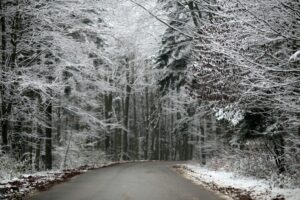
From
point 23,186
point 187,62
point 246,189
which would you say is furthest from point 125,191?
point 187,62

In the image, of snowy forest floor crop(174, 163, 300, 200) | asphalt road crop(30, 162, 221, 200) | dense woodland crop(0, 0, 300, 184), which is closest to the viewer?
dense woodland crop(0, 0, 300, 184)

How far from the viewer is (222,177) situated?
62.0 ft

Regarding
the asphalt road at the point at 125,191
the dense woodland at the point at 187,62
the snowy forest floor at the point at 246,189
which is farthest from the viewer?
the asphalt road at the point at 125,191

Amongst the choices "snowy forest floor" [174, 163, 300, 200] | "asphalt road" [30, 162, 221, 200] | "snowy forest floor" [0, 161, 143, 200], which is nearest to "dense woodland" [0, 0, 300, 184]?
"snowy forest floor" [174, 163, 300, 200]

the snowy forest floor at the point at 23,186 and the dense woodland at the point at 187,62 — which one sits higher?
the dense woodland at the point at 187,62

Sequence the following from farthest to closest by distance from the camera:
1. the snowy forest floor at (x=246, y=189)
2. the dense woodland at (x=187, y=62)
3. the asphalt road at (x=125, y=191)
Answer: the asphalt road at (x=125, y=191) < the snowy forest floor at (x=246, y=189) < the dense woodland at (x=187, y=62)

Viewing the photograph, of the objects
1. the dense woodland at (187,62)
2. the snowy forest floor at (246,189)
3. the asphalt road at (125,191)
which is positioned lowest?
the asphalt road at (125,191)

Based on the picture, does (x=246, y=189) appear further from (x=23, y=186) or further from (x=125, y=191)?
(x=23, y=186)

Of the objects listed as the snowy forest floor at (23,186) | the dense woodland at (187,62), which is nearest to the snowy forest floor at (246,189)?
the dense woodland at (187,62)

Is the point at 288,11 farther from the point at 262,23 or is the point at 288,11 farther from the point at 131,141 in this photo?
the point at 131,141

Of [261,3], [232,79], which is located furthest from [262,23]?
[232,79]

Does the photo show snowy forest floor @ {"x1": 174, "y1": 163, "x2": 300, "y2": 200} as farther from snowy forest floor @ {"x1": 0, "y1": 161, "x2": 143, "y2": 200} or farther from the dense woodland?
snowy forest floor @ {"x1": 0, "y1": 161, "x2": 143, "y2": 200}

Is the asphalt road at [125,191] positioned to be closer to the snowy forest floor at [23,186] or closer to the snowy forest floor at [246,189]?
the snowy forest floor at [23,186]

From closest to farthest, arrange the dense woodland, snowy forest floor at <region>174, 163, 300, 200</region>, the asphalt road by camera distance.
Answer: the dense woodland < snowy forest floor at <region>174, 163, 300, 200</region> < the asphalt road
